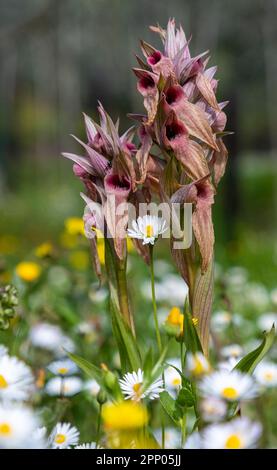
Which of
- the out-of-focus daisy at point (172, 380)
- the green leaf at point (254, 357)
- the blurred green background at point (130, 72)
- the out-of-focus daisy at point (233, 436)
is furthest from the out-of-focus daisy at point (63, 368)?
the blurred green background at point (130, 72)

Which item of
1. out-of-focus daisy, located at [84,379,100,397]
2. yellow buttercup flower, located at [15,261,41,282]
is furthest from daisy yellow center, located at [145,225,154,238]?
yellow buttercup flower, located at [15,261,41,282]

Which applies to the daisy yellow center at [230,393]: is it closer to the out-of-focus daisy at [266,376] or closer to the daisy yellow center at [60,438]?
the daisy yellow center at [60,438]

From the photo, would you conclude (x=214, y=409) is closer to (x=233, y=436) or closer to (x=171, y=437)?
(x=233, y=436)

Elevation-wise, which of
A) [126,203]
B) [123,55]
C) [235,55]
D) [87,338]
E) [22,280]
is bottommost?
[87,338]

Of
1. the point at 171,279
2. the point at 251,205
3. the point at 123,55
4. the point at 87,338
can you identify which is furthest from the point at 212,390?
the point at 123,55

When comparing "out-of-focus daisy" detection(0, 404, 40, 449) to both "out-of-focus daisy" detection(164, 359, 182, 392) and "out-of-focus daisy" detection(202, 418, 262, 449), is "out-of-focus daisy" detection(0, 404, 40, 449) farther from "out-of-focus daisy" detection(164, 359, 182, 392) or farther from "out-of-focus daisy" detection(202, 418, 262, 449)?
"out-of-focus daisy" detection(164, 359, 182, 392)

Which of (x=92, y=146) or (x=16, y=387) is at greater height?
(x=92, y=146)
